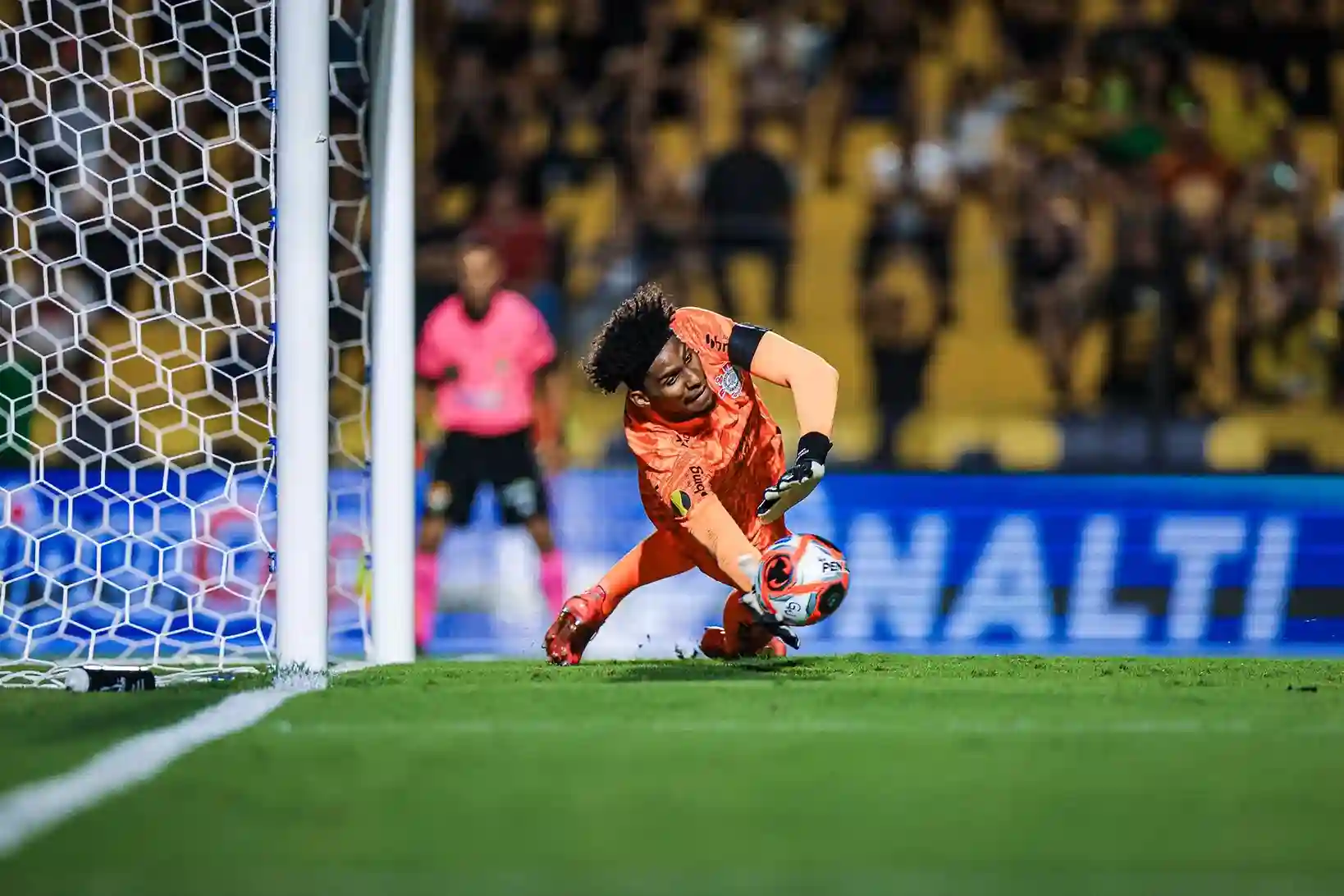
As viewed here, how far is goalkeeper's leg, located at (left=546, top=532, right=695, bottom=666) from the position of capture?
262 inches

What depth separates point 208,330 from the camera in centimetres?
691

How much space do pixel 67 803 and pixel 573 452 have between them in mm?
5810

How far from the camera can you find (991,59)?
462 inches

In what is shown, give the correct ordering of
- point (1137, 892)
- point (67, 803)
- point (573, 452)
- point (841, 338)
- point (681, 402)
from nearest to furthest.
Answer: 1. point (1137, 892)
2. point (67, 803)
3. point (681, 402)
4. point (573, 452)
5. point (841, 338)

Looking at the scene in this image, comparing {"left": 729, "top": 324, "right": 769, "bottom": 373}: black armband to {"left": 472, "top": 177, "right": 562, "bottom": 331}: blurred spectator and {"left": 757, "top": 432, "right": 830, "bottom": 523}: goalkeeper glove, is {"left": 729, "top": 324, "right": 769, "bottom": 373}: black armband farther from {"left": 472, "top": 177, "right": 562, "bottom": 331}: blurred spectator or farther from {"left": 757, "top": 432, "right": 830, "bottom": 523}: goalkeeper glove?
{"left": 472, "top": 177, "right": 562, "bottom": 331}: blurred spectator

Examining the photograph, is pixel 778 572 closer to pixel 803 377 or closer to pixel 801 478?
pixel 801 478

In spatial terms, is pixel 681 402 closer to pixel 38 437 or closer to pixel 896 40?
pixel 38 437

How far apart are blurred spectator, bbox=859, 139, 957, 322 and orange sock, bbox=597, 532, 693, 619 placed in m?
4.09

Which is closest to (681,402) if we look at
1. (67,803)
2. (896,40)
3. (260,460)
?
(260,460)

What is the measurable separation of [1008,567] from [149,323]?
4.13m

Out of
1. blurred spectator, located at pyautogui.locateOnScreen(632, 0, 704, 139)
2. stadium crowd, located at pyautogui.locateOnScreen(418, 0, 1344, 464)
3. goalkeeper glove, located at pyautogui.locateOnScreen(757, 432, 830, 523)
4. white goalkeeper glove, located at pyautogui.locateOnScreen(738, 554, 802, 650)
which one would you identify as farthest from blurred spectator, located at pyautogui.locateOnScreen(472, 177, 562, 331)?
goalkeeper glove, located at pyautogui.locateOnScreen(757, 432, 830, 523)

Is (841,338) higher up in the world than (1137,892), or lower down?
higher up

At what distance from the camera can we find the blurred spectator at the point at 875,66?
11.4 meters

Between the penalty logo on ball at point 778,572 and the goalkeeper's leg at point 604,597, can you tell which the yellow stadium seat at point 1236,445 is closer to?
the goalkeeper's leg at point 604,597
